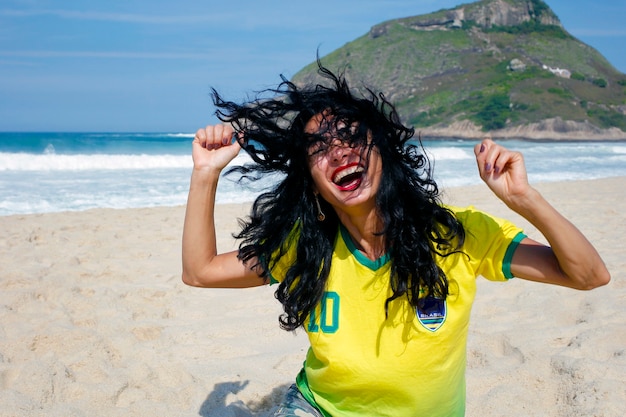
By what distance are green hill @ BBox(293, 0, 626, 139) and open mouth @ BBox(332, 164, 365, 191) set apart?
61995 mm

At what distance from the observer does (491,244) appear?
78.1 inches

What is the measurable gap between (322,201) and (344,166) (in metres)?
0.25

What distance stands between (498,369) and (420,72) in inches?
3721

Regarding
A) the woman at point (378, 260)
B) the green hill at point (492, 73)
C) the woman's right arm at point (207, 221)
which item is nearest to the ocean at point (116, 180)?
the woman's right arm at point (207, 221)

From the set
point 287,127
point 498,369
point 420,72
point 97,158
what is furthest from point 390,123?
point 420,72

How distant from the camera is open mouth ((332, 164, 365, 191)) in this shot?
1.95 m

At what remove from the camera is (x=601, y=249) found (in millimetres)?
6105

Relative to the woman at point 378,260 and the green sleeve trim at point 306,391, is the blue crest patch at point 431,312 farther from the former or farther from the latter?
the green sleeve trim at point 306,391

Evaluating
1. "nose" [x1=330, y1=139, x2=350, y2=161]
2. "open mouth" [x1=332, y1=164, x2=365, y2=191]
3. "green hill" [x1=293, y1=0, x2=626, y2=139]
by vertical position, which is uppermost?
"nose" [x1=330, y1=139, x2=350, y2=161]

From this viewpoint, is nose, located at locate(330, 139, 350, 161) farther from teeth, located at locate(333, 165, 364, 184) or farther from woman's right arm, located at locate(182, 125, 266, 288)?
woman's right arm, located at locate(182, 125, 266, 288)

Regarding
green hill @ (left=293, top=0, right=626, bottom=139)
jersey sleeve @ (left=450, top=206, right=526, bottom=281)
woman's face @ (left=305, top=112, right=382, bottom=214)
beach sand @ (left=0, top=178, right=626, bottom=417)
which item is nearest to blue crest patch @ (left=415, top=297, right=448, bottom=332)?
jersey sleeve @ (left=450, top=206, right=526, bottom=281)

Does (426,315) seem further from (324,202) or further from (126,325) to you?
(126,325)

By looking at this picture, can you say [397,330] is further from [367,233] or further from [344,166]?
[344,166]

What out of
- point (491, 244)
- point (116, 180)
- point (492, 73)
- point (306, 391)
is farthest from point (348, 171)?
point (492, 73)
